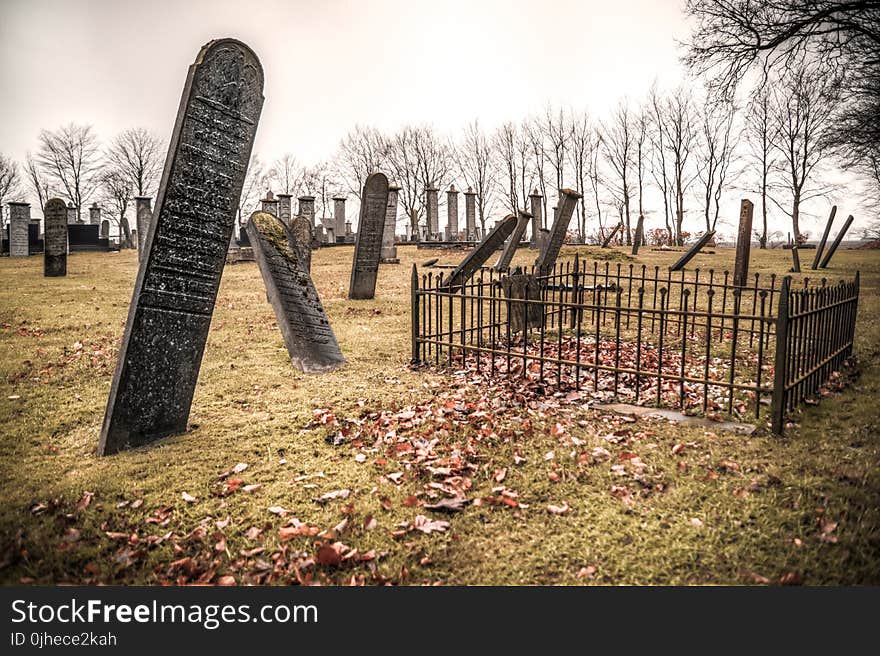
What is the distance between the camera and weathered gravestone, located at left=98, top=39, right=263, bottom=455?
168 inches

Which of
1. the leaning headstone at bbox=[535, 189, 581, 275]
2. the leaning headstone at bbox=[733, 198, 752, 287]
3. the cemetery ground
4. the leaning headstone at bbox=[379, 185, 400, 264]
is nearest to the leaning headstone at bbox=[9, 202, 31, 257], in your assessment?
the leaning headstone at bbox=[379, 185, 400, 264]

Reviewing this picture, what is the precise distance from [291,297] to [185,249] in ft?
7.97

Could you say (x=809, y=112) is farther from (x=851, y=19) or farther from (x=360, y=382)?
(x=360, y=382)

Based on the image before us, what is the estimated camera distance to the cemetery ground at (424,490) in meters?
2.89

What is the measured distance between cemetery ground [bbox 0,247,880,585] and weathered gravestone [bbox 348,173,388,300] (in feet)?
23.2

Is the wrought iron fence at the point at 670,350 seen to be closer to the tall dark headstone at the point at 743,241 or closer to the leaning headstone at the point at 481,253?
the leaning headstone at the point at 481,253

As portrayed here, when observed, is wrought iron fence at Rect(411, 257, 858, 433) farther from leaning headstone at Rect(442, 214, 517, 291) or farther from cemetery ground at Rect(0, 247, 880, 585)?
leaning headstone at Rect(442, 214, 517, 291)

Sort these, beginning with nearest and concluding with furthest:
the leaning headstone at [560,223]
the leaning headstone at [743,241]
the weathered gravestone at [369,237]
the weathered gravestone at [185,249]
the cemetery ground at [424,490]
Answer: the cemetery ground at [424,490] < the weathered gravestone at [185,249] < the leaning headstone at [743,241] < the leaning headstone at [560,223] < the weathered gravestone at [369,237]

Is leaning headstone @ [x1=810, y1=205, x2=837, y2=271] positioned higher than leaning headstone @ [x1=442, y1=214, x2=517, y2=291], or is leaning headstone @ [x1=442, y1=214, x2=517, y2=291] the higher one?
leaning headstone @ [x1=810, y1=205, x2=837, y2=271]

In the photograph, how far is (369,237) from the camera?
43.7 ft

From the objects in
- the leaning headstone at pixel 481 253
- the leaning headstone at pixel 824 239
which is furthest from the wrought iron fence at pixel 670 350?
the leaning headstone at pixel 824 239

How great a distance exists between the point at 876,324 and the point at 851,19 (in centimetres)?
730

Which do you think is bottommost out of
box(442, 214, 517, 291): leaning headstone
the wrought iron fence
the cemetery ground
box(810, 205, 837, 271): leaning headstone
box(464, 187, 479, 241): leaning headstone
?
the cemetery ground

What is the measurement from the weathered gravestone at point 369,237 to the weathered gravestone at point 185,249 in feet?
27.7
